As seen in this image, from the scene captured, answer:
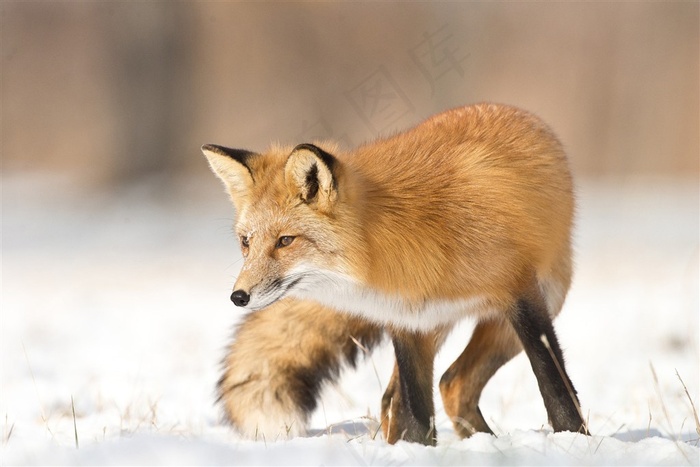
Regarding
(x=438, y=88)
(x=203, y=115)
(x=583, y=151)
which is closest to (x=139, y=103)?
(x=203, y=115)

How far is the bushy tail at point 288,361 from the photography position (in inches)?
147

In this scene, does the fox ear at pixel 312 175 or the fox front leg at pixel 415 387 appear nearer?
the fox ear at pixel 312 175

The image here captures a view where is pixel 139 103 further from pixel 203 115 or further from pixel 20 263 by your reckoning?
pixel 20 263

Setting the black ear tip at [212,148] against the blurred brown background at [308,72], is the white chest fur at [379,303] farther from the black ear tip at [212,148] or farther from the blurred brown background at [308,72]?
the blurred brown background at [308,72]

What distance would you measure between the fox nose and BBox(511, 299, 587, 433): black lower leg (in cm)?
115

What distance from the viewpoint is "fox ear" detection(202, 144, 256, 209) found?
130 inches

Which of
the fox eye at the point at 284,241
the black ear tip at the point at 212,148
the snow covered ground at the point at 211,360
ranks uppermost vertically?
the black ear tip at the point at 212,148

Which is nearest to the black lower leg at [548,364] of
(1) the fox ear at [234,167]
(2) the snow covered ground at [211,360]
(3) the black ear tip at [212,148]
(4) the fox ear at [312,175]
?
(2) the snow covered ground at [211,360]

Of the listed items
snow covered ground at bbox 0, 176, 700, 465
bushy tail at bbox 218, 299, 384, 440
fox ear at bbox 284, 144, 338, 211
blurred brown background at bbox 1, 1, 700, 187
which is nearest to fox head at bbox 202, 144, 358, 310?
fox ear at bbox 284, 144, 338, 211

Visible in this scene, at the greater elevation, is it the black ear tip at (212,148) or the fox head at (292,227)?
the black ear tip at (212,148)

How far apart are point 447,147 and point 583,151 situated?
1498 centimetres

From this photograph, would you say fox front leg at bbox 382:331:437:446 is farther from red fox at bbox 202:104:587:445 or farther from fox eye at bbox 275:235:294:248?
fox eye at bbox 275:235:294:248

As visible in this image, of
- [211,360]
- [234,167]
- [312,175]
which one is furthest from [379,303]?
[211,360]

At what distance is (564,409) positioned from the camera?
324 centimetres
